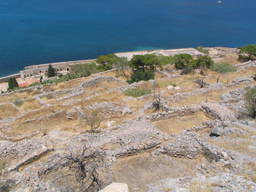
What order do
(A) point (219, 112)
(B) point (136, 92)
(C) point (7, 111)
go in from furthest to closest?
(B) point (136, 92)
(C) point (7, 111)
(A) point (219, 112)

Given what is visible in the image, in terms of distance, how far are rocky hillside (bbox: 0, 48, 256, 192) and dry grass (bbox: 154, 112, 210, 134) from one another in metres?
0.07

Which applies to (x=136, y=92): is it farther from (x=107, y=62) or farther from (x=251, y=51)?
(x=251, y=51)

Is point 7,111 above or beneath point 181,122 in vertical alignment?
beneath

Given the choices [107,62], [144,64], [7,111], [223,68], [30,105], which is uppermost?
[107,62]

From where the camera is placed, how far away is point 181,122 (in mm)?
15641

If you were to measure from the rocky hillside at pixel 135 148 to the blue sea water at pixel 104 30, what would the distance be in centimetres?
4936

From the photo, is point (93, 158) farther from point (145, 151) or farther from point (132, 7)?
point (132, 7)

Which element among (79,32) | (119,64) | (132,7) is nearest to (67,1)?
(132,7)

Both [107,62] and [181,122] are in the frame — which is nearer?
[181,122]

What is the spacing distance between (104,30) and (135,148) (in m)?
93.5

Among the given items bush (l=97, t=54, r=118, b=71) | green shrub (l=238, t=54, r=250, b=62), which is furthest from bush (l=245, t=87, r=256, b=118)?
green shrub (l=238, t=54, r=250, b=62)

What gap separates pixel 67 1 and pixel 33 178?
17624 centimetres

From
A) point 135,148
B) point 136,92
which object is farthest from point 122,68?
point 135,148

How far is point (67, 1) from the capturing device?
164000 mm
